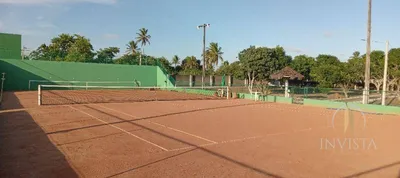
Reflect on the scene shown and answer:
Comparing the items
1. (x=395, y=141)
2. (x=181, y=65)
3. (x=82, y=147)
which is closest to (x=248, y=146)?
(x=82, y=147)

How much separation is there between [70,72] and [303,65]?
37073 mm

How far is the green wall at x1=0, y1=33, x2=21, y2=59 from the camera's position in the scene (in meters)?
31.5

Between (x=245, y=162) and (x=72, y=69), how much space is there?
29.7 metres

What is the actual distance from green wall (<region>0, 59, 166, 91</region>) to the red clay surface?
19906 millimetres

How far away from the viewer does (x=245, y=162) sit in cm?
650

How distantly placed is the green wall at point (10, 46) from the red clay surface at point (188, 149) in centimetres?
2324

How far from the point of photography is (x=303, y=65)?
5209 centimetres

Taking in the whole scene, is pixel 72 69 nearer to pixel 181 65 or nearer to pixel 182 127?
pixel 182 127

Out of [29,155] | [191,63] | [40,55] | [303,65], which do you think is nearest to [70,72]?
[40,55]

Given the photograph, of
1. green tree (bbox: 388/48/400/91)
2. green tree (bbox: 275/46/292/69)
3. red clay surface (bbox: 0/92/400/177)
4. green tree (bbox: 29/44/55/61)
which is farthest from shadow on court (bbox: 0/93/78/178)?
green tree (bbox: 275/46/292/69)

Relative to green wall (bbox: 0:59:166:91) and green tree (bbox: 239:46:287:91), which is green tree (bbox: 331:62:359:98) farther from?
green wall (bbox: 0:59:166:91)

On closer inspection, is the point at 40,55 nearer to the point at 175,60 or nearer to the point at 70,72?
the point at 70,72

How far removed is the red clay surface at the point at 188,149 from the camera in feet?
19.2

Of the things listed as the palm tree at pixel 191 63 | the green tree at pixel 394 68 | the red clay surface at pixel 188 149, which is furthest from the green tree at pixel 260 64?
the palm tree at pixel 191 63
